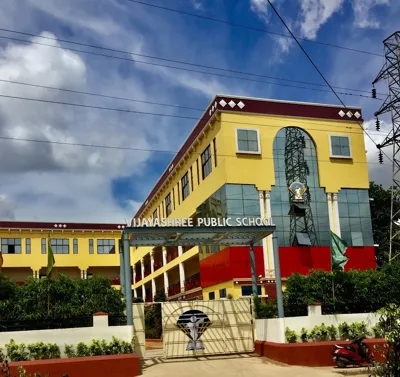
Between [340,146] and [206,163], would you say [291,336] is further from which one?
[340,146]

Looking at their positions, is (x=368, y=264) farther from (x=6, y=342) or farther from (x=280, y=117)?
(x=6, y=342)

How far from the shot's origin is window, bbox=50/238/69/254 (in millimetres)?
56781

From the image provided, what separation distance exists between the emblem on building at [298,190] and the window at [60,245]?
3289 centimetres

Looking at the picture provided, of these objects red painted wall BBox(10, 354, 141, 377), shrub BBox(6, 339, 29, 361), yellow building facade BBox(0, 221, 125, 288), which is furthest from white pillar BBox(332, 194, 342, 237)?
yellow building facade BBox(0, 221, 125, 288)

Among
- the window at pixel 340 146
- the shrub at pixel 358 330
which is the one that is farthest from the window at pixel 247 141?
the shrub at pixel 358 330

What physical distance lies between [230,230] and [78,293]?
5.63 meters

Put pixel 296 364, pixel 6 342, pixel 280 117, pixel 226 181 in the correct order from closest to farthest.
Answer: pixel 6 342 → pixel 296 364 → pixel 226 181 → pixel 280 117

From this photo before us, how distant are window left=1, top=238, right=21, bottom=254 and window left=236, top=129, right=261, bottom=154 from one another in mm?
32442

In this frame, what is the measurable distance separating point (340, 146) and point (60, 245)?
34.6 meters

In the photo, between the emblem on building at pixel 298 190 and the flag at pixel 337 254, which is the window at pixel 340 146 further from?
the flag at pixel 337 254

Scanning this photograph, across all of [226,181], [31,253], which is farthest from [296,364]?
[31,253]

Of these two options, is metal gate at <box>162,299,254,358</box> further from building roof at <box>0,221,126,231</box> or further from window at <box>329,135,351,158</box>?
building roof at <box>0,221,126,231</box>

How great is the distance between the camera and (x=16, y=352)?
15.1 meters

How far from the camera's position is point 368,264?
3191 centimetres
